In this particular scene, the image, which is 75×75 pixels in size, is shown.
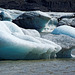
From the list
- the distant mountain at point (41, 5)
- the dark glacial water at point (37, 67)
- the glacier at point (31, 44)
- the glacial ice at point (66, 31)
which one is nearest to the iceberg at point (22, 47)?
the glacier at point (31, 44)

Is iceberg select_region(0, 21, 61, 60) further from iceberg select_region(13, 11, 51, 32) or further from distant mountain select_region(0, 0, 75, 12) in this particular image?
distant mountain select_region(0, 0, 75, 12)

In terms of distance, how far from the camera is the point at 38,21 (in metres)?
18.8

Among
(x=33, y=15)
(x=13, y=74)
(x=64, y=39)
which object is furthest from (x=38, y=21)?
(x=13, y=74)

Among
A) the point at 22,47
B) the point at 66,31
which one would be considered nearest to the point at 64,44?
the point at 66,31

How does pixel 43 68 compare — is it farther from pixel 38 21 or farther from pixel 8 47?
pixel 38 21

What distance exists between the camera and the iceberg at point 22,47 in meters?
6.17

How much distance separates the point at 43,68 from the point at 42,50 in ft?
2.79

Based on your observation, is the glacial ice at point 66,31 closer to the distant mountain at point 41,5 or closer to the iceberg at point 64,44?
the iceberg at point 64,44

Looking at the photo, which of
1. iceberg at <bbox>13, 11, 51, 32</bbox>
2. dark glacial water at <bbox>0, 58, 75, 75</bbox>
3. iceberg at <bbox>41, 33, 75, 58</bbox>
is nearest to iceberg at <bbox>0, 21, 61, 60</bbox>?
dark glacial water at <bbox>0, 58, 75, 75</bbox>

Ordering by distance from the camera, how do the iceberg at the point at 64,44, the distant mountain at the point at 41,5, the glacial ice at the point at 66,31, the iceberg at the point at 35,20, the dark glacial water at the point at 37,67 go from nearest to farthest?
the dark glacial water at the point at 37,67 < the iceberg at the point at 64,44 < the glacial ice at the point at 66,31 < the iceberg at the point at 35,20 < the distant mountain at the point at 41,5

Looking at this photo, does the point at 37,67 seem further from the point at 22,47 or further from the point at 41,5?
the point at 41,5

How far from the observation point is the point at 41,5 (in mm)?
43969

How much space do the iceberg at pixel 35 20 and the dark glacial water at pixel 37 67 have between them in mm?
11898

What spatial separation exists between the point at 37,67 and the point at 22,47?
2.14 ft
